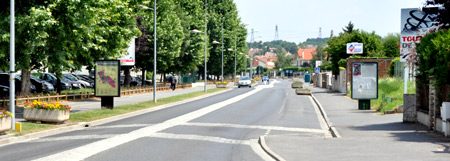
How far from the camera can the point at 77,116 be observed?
23.4 metres

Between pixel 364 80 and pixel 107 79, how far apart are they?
13.8m

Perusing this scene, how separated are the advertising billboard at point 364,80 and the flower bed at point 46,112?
16199 mm

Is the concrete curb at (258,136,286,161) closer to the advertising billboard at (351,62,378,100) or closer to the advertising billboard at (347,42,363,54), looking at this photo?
the advertising billboard at (351,62,378,100)

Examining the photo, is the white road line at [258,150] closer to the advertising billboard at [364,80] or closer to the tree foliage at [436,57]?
the tree foliage at [436,57]

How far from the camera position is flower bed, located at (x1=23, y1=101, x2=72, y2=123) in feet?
65.0

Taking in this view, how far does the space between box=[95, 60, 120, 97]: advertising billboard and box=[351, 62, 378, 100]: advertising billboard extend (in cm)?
1268

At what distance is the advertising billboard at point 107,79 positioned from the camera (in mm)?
28391

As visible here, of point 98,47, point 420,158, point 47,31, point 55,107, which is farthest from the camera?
point 98,47

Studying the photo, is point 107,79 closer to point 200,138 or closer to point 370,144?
point 200,138

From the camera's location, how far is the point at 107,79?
2848 centimetres

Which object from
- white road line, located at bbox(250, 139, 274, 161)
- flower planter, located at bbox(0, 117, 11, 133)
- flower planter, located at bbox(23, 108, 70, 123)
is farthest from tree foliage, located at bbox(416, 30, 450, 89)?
flower planter, located at bbox(0, 117, 11, 133)

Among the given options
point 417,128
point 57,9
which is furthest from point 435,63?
point 57,9

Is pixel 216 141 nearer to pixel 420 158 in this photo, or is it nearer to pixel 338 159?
pixel 338 159

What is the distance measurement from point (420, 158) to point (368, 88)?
1893cm
